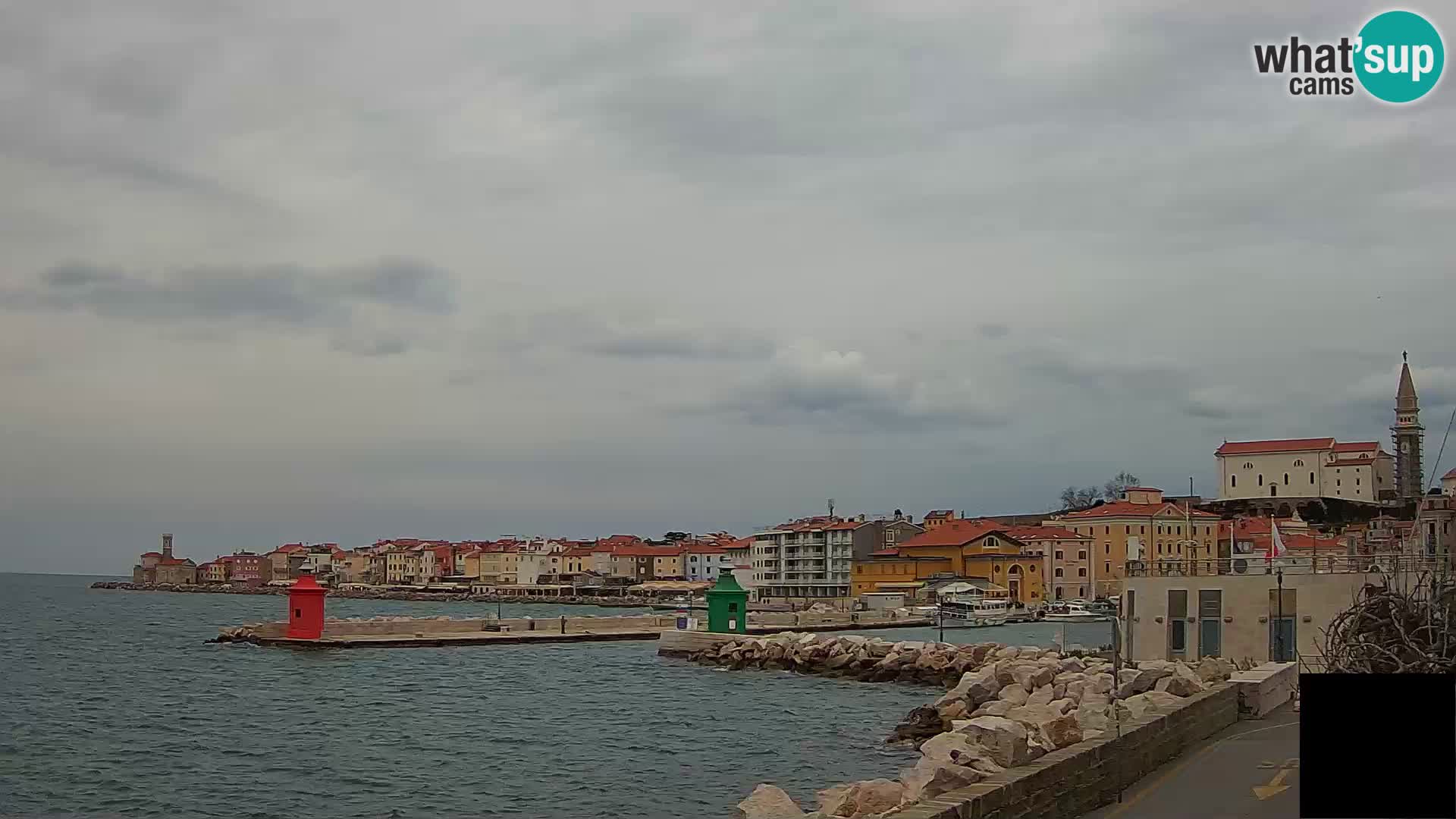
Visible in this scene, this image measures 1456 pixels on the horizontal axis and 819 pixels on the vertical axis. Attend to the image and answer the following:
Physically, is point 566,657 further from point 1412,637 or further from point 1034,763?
point 1034,763

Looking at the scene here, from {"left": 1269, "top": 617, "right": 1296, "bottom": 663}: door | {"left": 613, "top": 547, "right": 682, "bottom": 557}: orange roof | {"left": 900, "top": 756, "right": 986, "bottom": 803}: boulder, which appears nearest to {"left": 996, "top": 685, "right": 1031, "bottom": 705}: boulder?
{"left": 1269, "top": 617, "right": 1296, "bottom": 663}: door

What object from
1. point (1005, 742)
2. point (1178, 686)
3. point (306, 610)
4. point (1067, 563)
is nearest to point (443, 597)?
point (1067, 563)

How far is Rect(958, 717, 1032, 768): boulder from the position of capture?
42.5 ft

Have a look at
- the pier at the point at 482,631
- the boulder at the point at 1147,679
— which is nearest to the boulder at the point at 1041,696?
the boulder at the point at 1147,679

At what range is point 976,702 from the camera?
28.1 m

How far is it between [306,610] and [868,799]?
145ft

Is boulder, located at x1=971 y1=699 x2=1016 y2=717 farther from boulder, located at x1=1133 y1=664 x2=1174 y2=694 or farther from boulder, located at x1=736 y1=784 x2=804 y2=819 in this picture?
boulder, located at x1=736 y1=784 x2=804 y2=819

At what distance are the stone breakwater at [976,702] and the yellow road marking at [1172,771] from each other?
574mm

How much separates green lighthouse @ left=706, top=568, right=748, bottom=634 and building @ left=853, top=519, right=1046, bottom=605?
1951 inches

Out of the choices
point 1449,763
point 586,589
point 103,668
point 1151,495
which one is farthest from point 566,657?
point 586,589

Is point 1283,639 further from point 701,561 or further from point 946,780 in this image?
point 701,561

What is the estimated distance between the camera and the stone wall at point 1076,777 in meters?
8.90

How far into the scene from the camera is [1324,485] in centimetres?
12675

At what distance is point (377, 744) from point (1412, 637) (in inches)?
735
